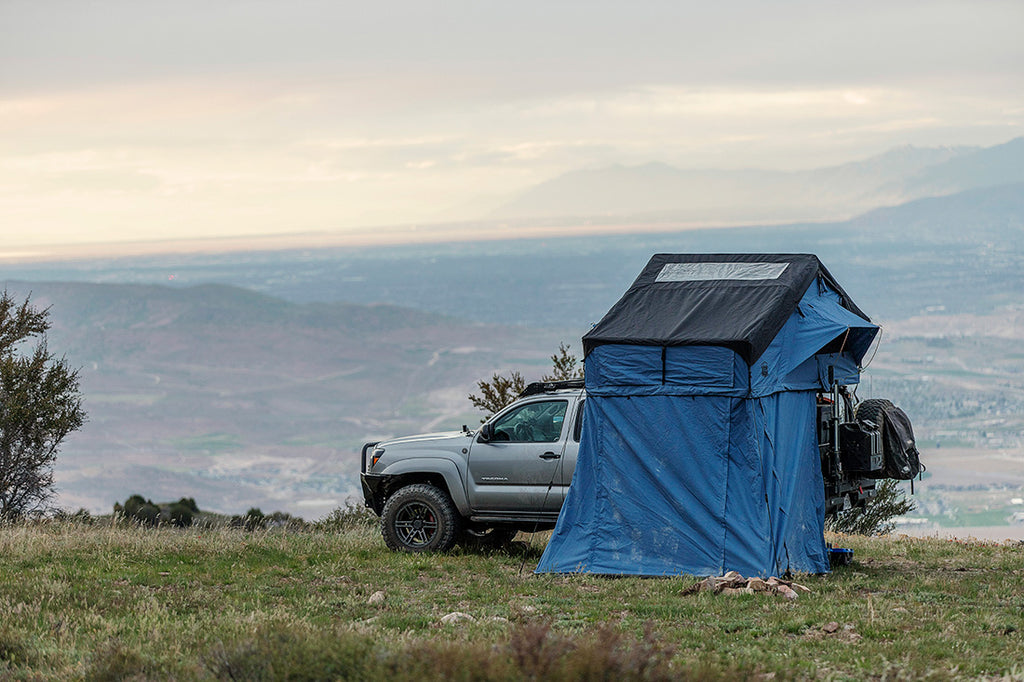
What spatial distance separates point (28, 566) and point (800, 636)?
26.0ft

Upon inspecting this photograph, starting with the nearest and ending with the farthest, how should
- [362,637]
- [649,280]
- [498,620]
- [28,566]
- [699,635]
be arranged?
[362,637] → [699,635] → [498,620] → [28,566] → [649,280]

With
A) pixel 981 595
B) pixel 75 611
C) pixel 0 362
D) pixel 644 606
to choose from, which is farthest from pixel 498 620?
pixel 0 362

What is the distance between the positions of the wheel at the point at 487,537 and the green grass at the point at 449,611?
279 millimetres

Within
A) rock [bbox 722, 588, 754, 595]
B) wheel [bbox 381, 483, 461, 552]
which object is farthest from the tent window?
rock [bbox 722, 588, 754, 595]

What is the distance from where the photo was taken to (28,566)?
468 inches

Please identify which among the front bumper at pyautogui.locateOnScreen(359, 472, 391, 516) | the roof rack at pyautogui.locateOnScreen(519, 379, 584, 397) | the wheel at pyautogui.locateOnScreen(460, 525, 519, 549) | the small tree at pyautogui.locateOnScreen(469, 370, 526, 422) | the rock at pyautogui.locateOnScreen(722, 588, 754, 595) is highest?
the roof rack at pyautogui.locateOnScreen(519, 379, 584, 397)

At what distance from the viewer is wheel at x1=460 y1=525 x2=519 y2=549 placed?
13797 mm

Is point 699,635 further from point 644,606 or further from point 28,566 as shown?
point 28,566

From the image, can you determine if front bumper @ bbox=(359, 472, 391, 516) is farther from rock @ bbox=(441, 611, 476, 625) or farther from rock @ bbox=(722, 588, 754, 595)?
rock @ bbox=(722, 588, 754, 595)

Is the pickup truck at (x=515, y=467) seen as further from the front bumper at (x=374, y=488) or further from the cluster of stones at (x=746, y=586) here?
the cluster of stones at (x=746, y=586)

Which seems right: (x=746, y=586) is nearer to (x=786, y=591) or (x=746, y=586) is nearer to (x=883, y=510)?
(x=786, y=591)

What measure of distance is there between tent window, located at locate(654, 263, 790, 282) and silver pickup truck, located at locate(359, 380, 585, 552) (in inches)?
64.6

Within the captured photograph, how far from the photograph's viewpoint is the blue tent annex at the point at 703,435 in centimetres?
1133

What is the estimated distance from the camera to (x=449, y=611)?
31.3ft
